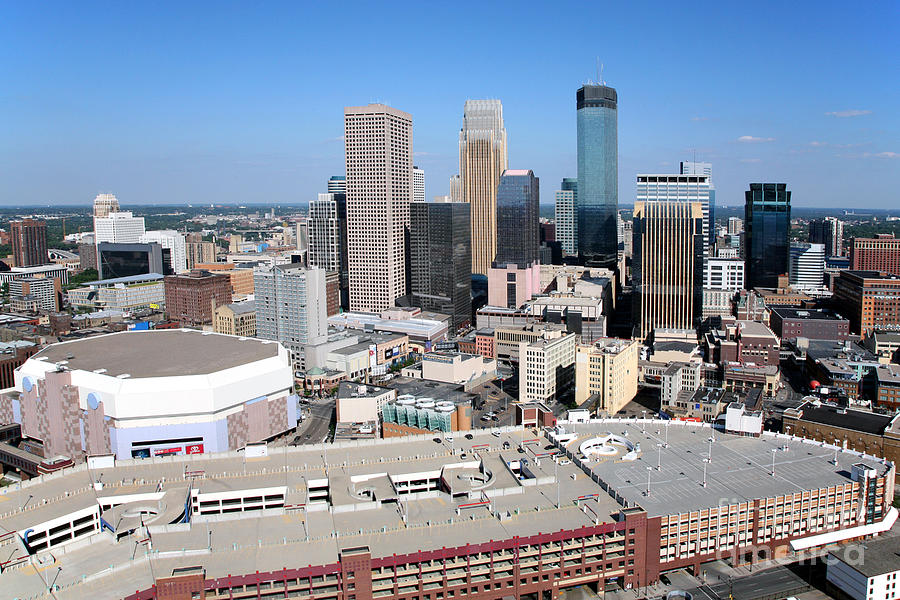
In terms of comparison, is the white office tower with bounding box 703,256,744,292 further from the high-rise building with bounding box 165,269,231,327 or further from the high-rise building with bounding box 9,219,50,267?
the high-rise building with bounding box 9,219,50,267

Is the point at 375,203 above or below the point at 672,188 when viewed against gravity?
below

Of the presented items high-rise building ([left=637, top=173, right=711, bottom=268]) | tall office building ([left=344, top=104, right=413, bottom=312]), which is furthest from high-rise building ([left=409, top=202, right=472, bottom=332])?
high-rise building ([left=637, top=173, right=711, bottom=268])

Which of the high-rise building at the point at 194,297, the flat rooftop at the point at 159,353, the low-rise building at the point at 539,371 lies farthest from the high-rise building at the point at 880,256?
the high-rise building at the point at 194,297

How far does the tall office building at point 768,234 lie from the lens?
155 m

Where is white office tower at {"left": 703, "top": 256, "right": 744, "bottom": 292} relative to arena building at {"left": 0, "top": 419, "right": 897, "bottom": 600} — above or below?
above

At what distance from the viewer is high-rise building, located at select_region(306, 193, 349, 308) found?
14275cm

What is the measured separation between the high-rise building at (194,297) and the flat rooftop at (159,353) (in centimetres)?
4653

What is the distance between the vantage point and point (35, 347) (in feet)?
329

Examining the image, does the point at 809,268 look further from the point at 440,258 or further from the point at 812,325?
the point at 440,258

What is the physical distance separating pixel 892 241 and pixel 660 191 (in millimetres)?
67099

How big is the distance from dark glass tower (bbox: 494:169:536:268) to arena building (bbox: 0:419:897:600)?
291 feet

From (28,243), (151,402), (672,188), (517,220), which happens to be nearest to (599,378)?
(151,402)

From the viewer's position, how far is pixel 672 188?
11731cm

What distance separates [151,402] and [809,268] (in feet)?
453
